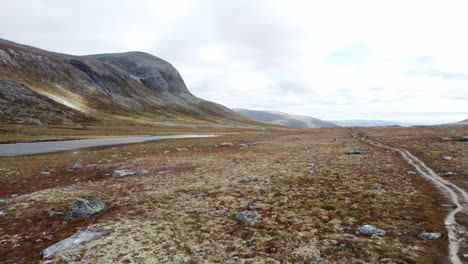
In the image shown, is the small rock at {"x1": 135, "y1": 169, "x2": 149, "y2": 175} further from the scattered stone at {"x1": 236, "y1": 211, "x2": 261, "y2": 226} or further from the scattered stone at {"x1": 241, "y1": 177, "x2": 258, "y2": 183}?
the scattered stone at {"x1": 236, "y1": 211, "x2": 261, "y2": 226}

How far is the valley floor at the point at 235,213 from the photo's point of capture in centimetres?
1296

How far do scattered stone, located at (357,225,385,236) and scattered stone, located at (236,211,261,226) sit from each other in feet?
18.5

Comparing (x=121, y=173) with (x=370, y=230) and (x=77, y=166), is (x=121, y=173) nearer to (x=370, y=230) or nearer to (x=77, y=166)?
(x=77, y=166)

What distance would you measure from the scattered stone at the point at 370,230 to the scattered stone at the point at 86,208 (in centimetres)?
1699

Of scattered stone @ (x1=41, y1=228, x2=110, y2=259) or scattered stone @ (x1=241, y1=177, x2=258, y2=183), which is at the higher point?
scattered stone @ (x1=241, y1=177, x2=258, y2=183)

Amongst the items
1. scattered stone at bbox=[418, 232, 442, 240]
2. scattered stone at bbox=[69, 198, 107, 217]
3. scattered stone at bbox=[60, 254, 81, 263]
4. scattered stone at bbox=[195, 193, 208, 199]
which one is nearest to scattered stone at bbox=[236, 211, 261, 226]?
scattered stone at bbox=[195, 193, 208, 199]

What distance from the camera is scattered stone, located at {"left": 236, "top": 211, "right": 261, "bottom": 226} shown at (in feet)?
54.2

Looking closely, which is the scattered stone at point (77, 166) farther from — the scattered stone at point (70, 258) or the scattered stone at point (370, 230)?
the scattered stone at point (370, 230)

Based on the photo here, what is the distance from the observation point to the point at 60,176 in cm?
3250

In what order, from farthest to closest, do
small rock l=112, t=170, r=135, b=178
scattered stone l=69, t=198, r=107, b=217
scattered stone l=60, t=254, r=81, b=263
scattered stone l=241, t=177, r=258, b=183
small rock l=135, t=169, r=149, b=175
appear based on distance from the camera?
1. small rock l=135, t=169, r=149, b=175
2. small rock l=112, t=170, r=135, b=178
3. scattered stone l=241, t=177, r=258, b=183
4. scattered stone l=69, t=198, r=107, b=217
5. scattered stone l=60, t=254, r=81, b=263

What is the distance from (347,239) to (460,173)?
70.6 ft

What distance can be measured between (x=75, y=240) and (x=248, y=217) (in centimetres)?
977

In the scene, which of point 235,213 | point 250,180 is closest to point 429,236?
point 235,213

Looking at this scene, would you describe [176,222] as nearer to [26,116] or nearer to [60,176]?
[60,176]
